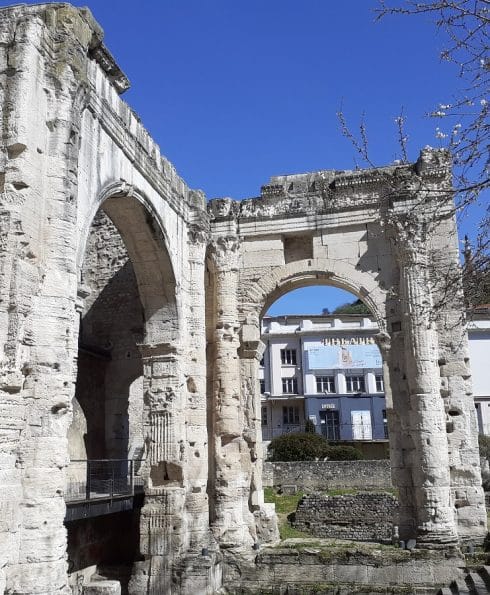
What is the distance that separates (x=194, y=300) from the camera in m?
11.0

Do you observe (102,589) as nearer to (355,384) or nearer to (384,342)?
(384,342)

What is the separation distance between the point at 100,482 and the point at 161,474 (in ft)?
7.00

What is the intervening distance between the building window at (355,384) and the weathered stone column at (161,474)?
25141mm

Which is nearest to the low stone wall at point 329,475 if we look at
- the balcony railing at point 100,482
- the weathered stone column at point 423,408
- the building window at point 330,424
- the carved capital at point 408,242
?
the balcony railing at point 100,482

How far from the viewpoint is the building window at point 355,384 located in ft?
113

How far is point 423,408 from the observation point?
33.7 ft

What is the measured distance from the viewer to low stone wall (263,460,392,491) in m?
21.9

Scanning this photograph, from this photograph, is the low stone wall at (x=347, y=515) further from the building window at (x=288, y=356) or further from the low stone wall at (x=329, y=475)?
the building window at (x=288, y=356)

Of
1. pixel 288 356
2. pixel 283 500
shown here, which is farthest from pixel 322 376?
pixel 283 500

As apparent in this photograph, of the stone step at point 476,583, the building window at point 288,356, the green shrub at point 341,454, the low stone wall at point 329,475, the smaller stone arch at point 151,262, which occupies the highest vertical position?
the building window at point 288,356

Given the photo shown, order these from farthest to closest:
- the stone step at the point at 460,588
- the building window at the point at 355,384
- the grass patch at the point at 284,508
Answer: the building window at the point at 355,384 < the grass patch at the point at 284,508 < the stone step at the point at 460,588

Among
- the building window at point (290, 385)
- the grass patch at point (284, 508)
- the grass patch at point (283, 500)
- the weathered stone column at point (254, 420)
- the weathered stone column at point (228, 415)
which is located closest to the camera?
the weathered stone column at point (228, 415)

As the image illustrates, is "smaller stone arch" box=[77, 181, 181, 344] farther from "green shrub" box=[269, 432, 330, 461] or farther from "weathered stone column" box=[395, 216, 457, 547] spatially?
"green shrub" box=[269, 432, 330, 461]

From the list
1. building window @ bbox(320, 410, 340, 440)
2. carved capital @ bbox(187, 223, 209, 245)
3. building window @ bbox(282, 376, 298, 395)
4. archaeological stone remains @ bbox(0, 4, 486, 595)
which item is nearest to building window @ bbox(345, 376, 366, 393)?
building window @ bbox(320, 410, 340, 440)
